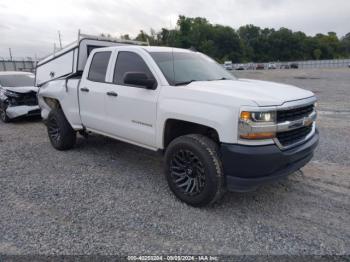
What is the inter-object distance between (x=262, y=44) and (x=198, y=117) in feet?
405

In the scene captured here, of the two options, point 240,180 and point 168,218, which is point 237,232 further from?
point 168,218

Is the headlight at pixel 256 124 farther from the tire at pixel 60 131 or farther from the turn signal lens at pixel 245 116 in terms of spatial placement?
the tire at pixel 60 131

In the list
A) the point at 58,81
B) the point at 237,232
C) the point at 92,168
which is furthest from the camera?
the point at 58,81

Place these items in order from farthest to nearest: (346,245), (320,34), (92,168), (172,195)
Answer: (320,34), (92,168), (172,195), (346,245)

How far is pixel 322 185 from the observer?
13.3 ft

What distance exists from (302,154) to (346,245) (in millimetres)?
1019

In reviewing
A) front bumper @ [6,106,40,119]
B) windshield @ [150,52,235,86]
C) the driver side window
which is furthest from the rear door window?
front bumper @ [6,106,40,119]

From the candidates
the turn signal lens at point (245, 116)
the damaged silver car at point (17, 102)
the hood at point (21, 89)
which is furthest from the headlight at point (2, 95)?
the turn signal lens at point (245, 116)

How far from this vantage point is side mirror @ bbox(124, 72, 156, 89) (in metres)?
3.61

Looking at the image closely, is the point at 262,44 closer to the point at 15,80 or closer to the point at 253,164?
the point at 15,80

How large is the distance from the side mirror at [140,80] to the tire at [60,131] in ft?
8.14

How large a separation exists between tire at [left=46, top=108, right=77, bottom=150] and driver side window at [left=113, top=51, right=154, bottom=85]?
1.82m

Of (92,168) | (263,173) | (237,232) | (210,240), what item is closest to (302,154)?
(263,173)

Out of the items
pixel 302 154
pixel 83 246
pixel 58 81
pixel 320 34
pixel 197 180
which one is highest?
pixel 320 34
